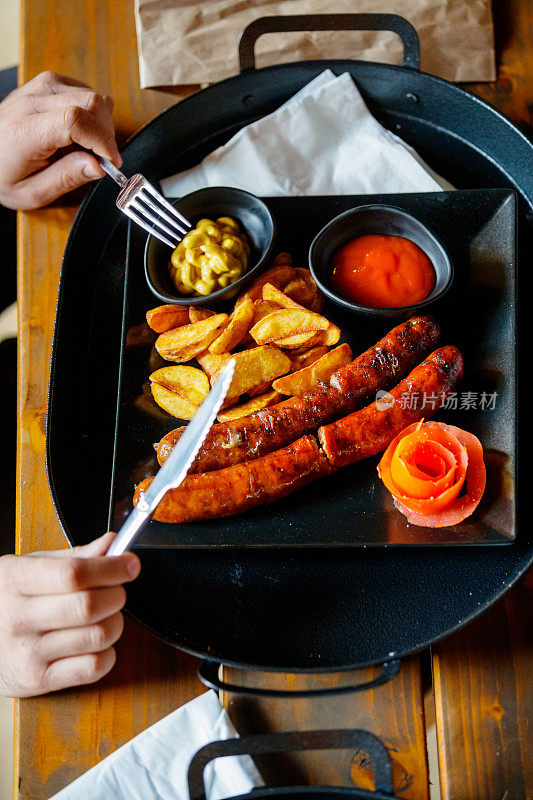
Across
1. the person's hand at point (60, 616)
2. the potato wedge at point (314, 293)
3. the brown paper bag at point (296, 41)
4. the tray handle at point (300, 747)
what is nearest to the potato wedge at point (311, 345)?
the potato wedge at point (314, 293)

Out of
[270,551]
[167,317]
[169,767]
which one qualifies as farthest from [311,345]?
[169,767]

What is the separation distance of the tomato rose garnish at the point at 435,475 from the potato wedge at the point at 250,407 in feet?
1.01

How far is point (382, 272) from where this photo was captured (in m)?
1.72

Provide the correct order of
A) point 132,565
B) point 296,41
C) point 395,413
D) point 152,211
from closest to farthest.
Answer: point 132,565 → point 395,413 → point 152,211 → point 296,41

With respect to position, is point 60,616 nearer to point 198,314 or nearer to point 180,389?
point 180,389

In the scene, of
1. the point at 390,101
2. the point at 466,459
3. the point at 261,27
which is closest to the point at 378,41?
the point at 390,101

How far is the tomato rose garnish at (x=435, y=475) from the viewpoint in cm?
145

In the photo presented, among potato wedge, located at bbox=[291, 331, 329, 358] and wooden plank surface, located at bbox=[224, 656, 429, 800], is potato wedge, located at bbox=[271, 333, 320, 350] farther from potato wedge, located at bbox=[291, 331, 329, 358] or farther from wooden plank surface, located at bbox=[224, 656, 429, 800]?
wooden plank surface, located at bbox=[224, 656, 429, 800]

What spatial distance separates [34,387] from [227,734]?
0.94 meters

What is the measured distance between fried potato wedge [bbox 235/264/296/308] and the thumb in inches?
20.9

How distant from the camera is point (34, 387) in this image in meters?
1.79

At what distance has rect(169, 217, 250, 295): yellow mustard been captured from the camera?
1697mm

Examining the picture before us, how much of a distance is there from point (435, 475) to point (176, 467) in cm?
55

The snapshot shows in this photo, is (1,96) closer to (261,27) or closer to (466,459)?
(261,27)
